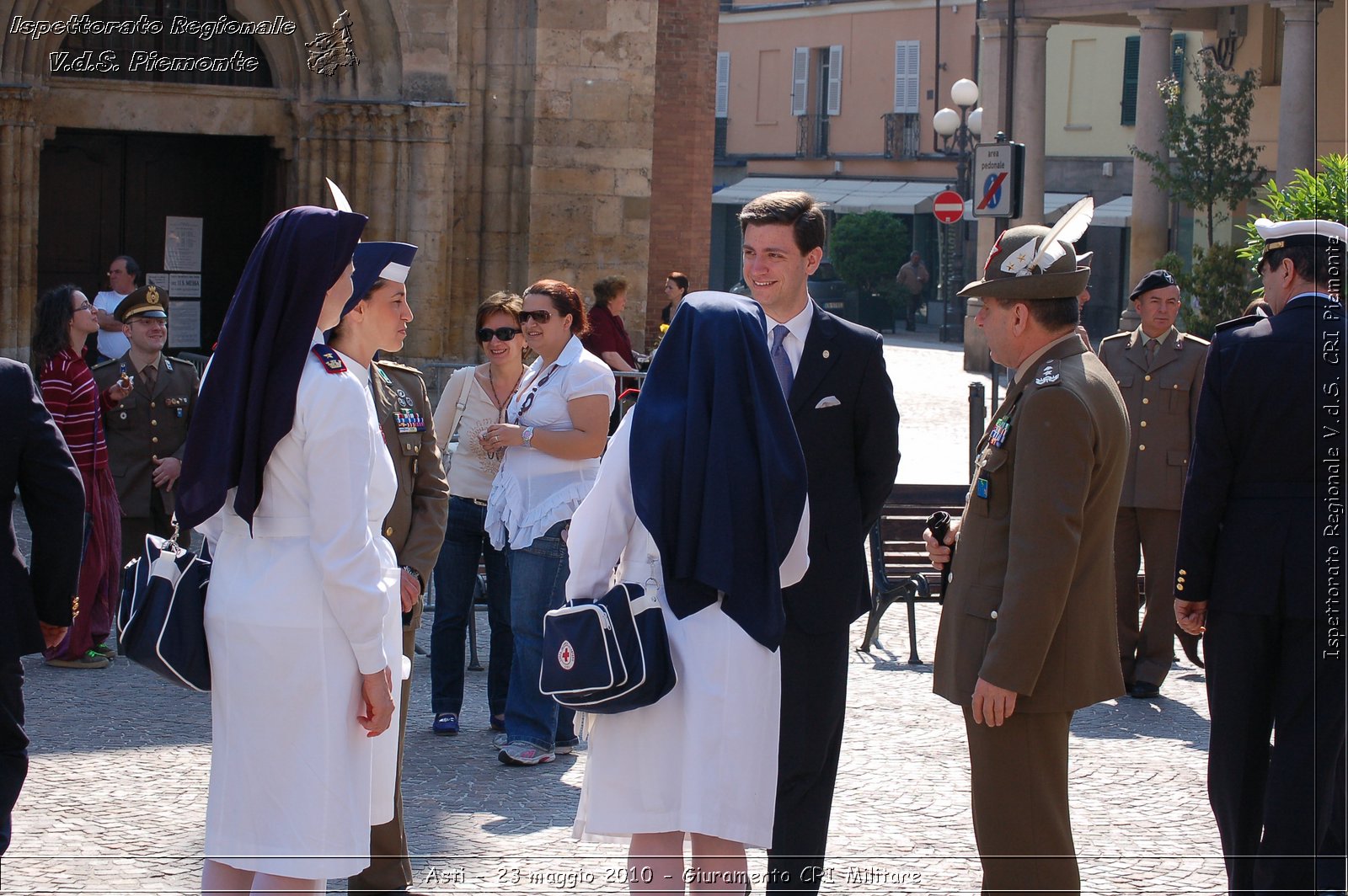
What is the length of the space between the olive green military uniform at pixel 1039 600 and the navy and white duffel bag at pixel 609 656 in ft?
3.14

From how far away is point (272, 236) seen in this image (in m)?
3.89

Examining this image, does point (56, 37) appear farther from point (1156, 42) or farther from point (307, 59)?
point (1156, 42)

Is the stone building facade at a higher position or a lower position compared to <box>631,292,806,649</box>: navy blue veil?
higher

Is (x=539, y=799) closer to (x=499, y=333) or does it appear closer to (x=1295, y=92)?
(x=499, y=333)

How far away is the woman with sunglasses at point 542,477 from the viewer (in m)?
6.61

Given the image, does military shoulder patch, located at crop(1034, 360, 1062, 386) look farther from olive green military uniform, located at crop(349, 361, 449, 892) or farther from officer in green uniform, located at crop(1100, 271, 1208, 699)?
officer in green uniform, located at crop(1100, 271, 1208, 699)

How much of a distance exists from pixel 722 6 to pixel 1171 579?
45.6 meters

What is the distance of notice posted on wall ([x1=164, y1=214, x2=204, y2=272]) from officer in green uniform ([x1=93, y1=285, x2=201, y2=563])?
23.9ft

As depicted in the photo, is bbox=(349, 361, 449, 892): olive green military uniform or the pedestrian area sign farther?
the pedestrian area sign

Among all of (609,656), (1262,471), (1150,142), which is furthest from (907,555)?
(1150,142)

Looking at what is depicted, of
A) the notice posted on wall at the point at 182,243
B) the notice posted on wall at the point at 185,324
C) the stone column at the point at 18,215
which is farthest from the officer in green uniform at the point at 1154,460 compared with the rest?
the notice posted on wall at the point at 182,243

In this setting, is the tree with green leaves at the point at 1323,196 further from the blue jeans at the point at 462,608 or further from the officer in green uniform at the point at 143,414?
the officer in green uniform at the point at 143,414

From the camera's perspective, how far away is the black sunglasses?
278 inches

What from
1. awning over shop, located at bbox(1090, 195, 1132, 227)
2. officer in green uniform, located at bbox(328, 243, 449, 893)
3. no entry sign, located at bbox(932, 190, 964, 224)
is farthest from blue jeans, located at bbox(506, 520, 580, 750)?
awning over shop, located at bbox(1090, 195, 1132, 227)
